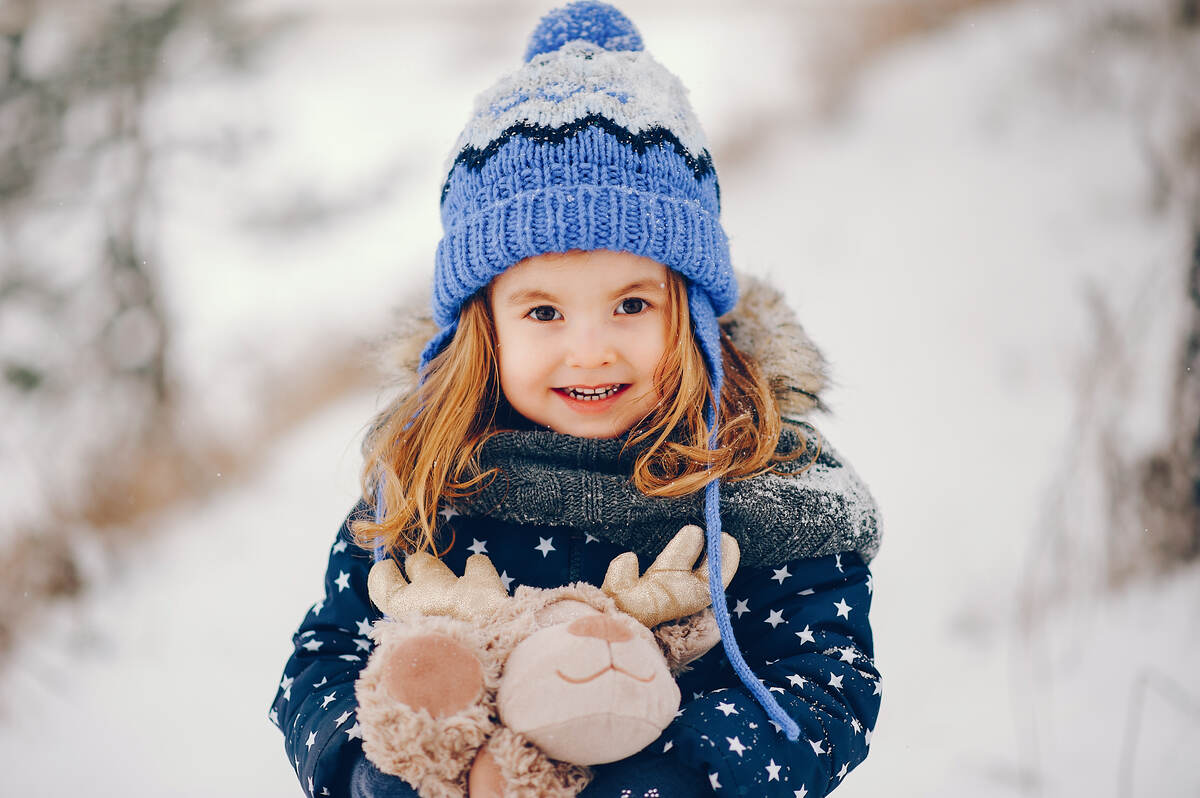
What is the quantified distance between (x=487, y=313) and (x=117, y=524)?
2394mm

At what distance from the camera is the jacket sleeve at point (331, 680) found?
1107mm

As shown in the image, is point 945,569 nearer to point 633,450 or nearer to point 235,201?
point 633,450

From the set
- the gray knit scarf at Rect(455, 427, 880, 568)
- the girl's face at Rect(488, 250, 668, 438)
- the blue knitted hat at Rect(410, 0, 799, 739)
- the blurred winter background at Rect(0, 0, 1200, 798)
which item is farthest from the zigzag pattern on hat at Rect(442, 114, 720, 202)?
the blurred winter background at Rect(0, 0, 1200, 798)

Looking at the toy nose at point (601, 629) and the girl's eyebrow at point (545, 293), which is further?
the girl's eyebrow at point (545, 293)

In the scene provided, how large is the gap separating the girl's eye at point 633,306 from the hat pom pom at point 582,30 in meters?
0.48

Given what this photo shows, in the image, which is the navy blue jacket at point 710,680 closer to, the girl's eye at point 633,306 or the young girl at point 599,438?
the young girl at point 599,438

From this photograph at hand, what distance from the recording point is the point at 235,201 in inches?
149

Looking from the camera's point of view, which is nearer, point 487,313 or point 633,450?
point 633,450

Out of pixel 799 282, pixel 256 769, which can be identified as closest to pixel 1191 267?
pixel 799 282

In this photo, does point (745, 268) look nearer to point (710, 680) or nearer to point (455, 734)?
point (710, 680)

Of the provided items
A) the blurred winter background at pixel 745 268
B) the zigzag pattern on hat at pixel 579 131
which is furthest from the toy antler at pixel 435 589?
the blurred winter background at pixel 745 268

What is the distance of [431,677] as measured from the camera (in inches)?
34.3

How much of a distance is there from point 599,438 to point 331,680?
524mm

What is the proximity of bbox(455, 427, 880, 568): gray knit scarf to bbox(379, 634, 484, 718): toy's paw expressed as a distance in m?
0.37
